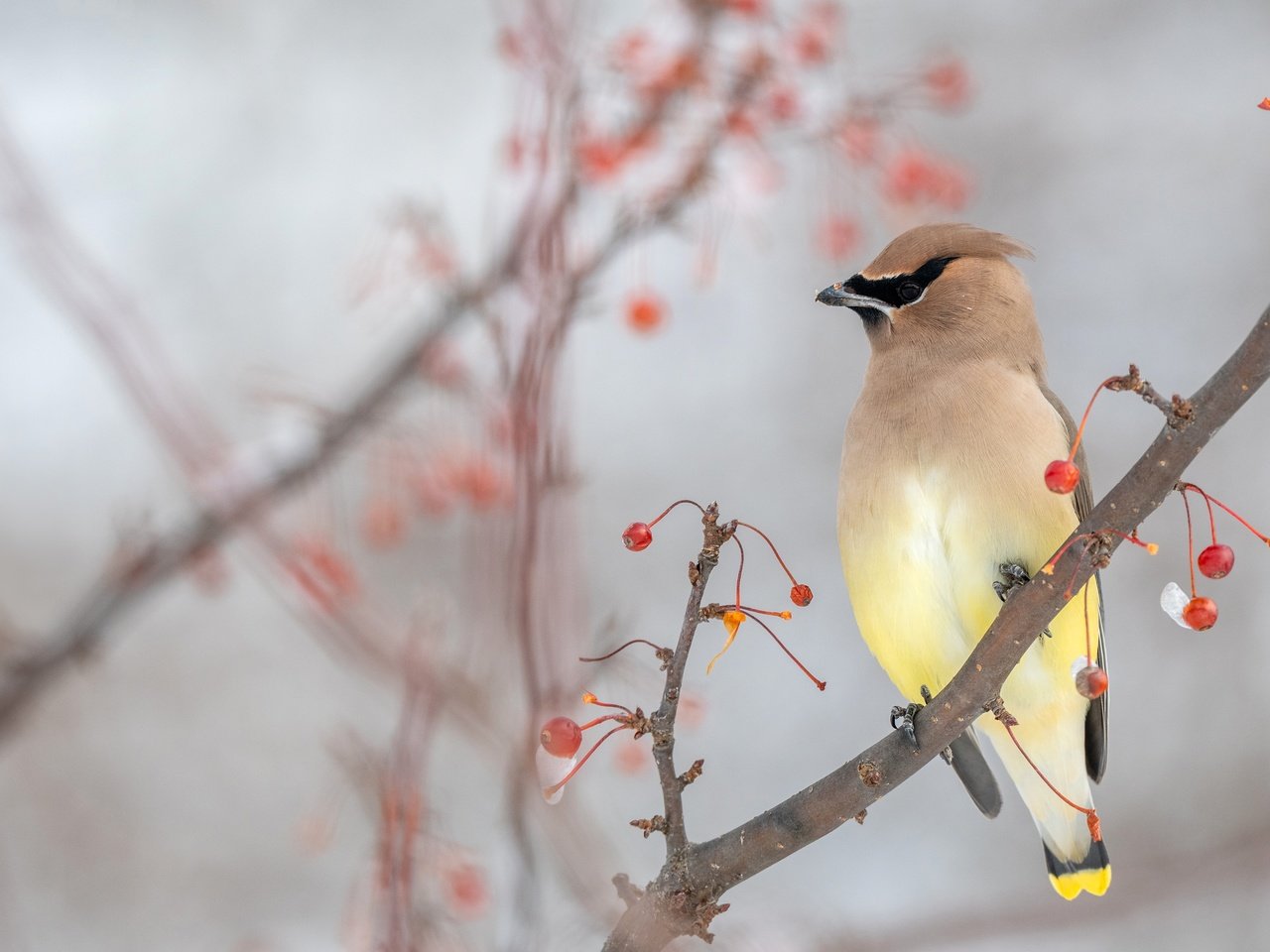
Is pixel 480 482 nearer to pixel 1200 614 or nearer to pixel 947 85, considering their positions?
pixel 947 85

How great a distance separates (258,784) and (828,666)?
2.66 m

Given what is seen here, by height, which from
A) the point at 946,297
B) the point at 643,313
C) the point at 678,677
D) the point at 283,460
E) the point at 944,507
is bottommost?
the point at 678,677

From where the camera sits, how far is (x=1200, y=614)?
1.90 m

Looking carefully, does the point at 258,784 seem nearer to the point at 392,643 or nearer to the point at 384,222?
the point at 384,222

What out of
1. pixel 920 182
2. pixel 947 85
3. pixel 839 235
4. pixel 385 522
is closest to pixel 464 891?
pixel 385 522

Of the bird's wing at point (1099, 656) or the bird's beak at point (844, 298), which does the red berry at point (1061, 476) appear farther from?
the bird's beak at point (844, 298)

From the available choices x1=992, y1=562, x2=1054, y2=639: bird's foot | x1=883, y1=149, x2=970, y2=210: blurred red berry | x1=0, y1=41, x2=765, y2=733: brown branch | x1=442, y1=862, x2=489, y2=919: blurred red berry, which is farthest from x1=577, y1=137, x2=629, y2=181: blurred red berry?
x1=442, y1=862, x2=489, y2=919: blurred red berry

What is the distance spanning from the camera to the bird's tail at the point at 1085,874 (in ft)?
11.0

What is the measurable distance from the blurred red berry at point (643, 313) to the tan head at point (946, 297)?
41cm

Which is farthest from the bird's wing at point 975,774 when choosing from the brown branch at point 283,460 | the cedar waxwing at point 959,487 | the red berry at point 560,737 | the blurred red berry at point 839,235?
the red berry at point 560,737

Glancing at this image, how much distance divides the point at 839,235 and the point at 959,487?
3.72 ft

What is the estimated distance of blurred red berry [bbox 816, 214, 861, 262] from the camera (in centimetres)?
366

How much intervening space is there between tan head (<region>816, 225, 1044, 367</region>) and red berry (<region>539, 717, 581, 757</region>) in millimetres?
1485

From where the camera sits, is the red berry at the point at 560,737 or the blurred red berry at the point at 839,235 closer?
the red berry at the point at 560,737
